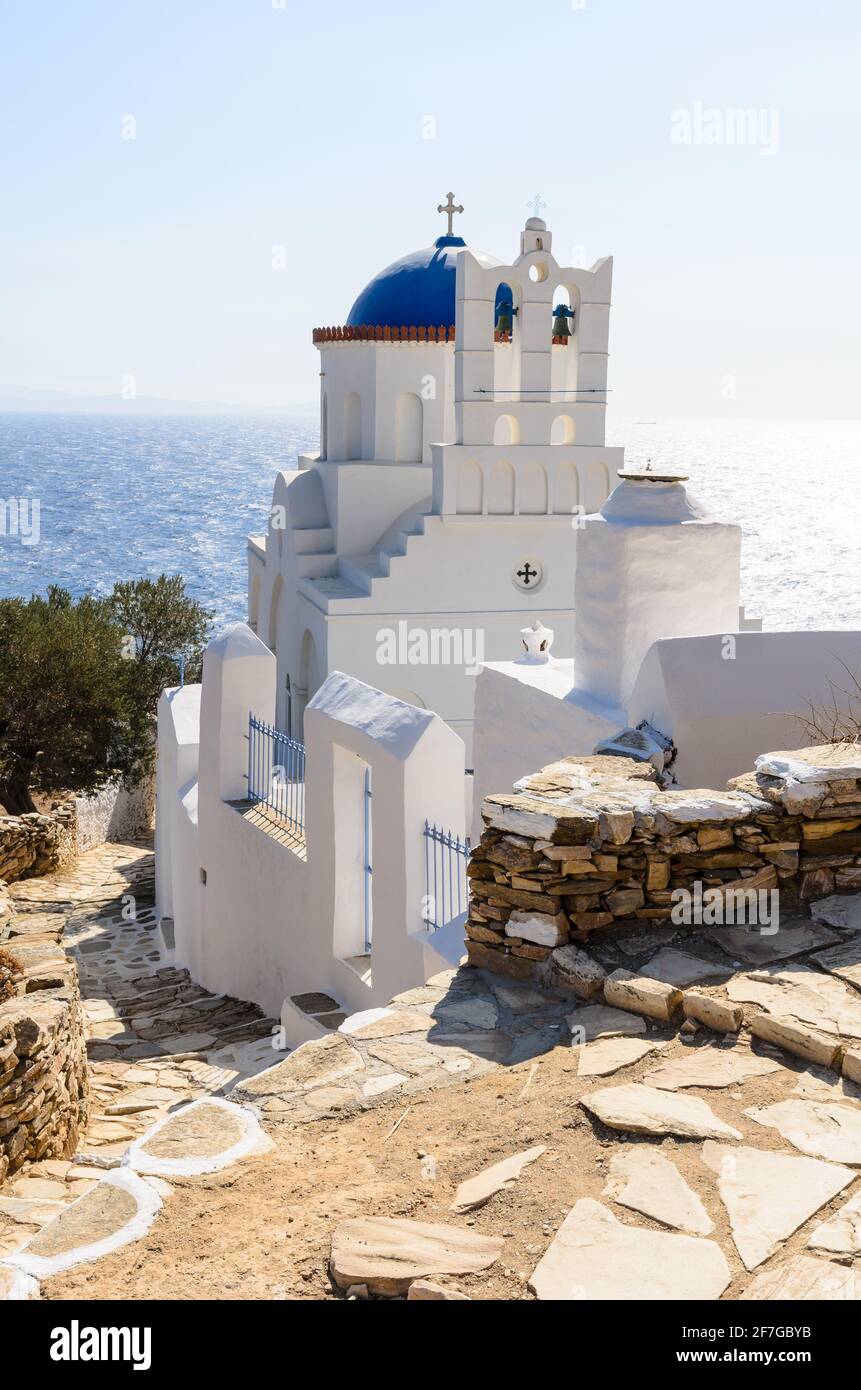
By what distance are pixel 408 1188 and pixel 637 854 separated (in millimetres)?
1859

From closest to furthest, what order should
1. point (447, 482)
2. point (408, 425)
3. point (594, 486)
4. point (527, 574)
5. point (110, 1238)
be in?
1. point (110, 1238)
2. point (447, 482)
3. point (527, 574)
4. point (594, 486)
5. point (408, 425)

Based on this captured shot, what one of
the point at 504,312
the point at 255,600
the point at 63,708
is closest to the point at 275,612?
the point at 255,600

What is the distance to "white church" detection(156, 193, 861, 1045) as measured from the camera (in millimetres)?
7551

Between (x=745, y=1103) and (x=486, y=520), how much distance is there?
13.9 metres

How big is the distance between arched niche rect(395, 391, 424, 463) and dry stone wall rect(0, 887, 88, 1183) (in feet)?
Answer: 40.5

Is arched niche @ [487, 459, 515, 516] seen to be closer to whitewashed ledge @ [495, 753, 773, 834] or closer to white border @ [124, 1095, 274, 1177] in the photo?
whitewashed ledge @ [495, 753, 773, 834]

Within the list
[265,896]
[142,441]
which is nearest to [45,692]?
[265,896]

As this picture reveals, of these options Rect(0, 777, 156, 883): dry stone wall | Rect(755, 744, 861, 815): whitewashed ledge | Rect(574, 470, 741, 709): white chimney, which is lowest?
Rect(0, 777, 156, 883): dry stone wall

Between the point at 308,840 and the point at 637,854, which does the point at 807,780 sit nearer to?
the point at 637,854

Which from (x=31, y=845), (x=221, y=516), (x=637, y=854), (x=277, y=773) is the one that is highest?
(x=637, y=854)

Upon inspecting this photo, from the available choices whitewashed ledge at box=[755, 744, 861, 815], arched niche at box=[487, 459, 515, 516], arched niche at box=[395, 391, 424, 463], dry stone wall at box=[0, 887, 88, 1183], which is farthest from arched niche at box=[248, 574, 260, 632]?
whitewashed ledge at box=[755, 744, 861, 815]

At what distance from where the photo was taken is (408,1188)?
3.59 metres

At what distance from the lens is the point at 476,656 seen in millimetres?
17609

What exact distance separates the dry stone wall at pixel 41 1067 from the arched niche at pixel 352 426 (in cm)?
1283
